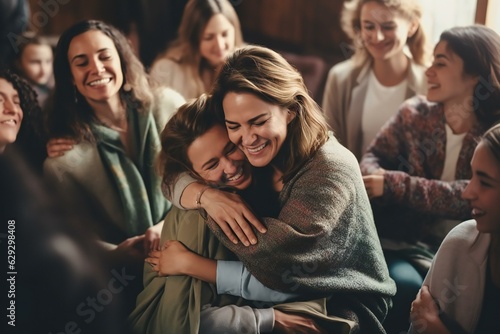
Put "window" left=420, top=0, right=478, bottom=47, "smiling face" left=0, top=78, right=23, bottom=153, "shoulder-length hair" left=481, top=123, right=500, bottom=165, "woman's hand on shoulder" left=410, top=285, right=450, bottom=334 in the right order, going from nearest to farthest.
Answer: "shoulder-length hair" left=481, top=123, right=500, bottom=165
"woman's hand on shoulder" left=410, top=285, right=450, bottom=334
"smiling face" left=0, top=78, right=23, bottom=153
"window" left=420, top=0, right=478, bottom=47

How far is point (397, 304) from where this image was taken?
1650 millimetres

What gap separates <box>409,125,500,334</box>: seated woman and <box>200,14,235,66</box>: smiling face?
864 mm

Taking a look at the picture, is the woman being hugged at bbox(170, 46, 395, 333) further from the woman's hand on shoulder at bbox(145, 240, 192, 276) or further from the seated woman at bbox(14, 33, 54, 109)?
the seated woman at bbox(14, 33, 54, 109)

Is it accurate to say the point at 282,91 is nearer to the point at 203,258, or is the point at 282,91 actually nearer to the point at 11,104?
the point at 203,258

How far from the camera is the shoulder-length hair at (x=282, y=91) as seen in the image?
1.40m

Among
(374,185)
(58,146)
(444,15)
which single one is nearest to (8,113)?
(58,146)

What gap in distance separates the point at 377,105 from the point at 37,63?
1.03m

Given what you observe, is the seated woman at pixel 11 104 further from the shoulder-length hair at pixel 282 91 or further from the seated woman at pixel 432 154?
the seated woman at pixel 432 154

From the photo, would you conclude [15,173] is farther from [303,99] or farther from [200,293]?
[303,99]

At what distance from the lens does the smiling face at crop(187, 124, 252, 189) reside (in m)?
1.48

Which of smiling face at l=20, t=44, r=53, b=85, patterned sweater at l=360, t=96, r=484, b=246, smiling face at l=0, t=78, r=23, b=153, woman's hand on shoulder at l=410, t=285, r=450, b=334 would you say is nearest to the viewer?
woman's hand on shoulder at l=410, t=285, r=450, b=334

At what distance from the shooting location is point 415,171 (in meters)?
1.75

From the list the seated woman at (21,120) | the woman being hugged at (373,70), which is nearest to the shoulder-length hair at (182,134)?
the seated woman at (21,120)

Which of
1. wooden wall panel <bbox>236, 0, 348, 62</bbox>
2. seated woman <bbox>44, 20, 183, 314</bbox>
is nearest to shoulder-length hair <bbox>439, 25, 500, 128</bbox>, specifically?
wooden wall panel <bbox>236, 0, 348, 62</bbox>
